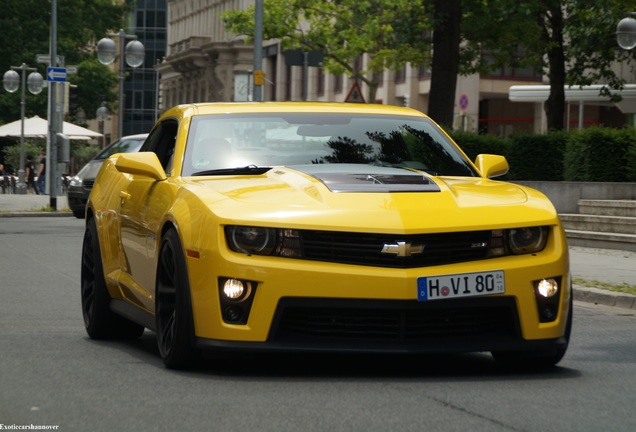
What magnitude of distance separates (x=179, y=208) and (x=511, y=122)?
196ft

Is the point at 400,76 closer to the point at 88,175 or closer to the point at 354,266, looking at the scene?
the point at 88,175

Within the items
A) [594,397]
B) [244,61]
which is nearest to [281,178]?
[594,397]

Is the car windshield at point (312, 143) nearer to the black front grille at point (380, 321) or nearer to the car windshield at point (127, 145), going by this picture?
the black front grille at point (380, 321)

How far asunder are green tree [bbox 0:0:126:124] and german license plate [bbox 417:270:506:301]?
69.8 metres

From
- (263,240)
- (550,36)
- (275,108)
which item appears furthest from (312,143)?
(550,36)

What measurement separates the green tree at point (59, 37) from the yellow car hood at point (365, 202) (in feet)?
226

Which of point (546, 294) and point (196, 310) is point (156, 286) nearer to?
point (196, 310)

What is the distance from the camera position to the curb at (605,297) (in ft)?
43.5

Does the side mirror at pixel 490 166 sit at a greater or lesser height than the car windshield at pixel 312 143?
lesser

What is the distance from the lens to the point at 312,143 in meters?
8.76

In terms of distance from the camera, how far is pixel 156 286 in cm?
803

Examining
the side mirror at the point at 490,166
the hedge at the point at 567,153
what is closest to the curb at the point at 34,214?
the hedge at the point at 567,153

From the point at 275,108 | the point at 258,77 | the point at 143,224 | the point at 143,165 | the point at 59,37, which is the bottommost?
the point at 143,224

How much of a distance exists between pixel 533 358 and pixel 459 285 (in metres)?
0.85
